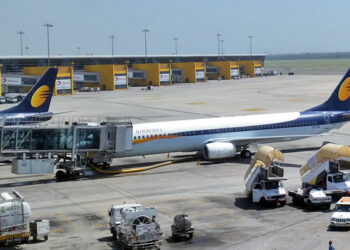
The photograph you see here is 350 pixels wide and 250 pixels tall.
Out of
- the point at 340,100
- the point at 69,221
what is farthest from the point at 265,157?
the point at 340,100

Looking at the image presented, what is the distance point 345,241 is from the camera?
27844mm

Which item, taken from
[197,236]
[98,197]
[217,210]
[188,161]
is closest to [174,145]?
[188,161]

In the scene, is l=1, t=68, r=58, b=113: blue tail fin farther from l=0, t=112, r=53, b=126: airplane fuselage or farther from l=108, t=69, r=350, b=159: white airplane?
l=108, t=69, r=350, b=159: white airplane

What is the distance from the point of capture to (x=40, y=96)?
54906 millimetres

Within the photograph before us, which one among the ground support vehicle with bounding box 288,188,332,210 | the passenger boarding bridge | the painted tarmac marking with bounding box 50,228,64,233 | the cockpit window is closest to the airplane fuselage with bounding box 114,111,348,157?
the passenger boarding bridge

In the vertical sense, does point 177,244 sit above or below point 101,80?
below

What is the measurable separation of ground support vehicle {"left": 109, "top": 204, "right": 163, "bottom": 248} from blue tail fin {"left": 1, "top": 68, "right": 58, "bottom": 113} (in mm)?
29253

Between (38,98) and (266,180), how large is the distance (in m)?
27.3

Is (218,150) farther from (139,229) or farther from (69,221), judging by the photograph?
(139,229)

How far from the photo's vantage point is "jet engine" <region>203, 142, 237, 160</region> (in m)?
50.4

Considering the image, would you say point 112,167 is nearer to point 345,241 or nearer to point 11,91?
point 345,241

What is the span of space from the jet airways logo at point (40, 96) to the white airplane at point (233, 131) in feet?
36.0

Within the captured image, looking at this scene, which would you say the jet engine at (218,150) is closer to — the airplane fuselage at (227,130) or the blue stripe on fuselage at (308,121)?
the airplane fuselage at (227,130)

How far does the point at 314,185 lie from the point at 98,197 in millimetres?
14313
